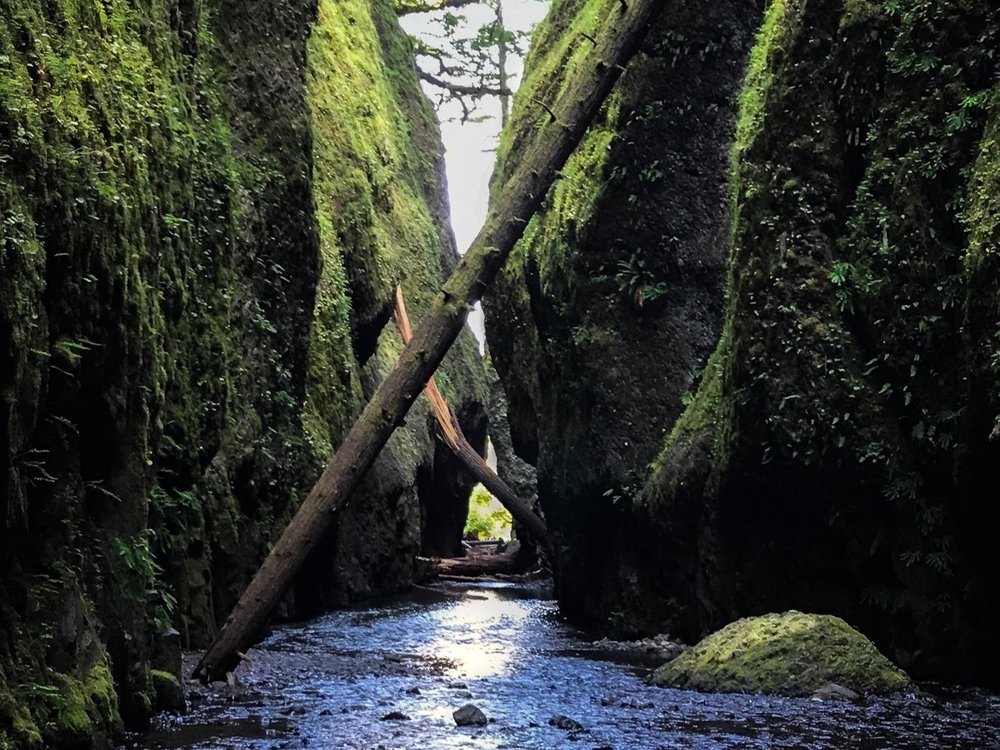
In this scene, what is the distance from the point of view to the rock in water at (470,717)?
21.3 feet

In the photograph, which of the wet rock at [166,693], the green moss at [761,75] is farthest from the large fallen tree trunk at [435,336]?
the wet rock at [166,693]

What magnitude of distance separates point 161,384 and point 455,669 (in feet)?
13.4

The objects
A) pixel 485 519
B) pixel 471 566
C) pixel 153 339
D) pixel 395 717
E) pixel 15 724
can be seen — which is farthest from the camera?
pixel 485 519

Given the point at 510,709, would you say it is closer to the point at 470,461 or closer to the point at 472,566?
the point at 470,461

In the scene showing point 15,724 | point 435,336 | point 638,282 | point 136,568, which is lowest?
point 15,724

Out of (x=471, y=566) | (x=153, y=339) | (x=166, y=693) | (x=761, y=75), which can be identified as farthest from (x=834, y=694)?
(x=471, y=566)

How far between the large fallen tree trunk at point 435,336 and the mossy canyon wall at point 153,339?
66 centimetres

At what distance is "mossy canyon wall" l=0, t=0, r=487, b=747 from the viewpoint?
15.1 feet

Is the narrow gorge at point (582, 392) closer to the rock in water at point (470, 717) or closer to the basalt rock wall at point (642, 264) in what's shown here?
the basalt rock wall at point (642, 264)

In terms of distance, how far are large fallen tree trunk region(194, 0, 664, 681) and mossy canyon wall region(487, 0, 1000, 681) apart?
1589mm

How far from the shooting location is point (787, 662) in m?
7.94

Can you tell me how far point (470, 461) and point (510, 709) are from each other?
47.6 feet

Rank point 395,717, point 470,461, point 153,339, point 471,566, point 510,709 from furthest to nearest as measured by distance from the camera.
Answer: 1. point 471,566
2. point 470,461
3. point 510,709
4. point 395,717
5. point 153,339

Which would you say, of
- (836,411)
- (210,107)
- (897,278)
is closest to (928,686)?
(836,411)
